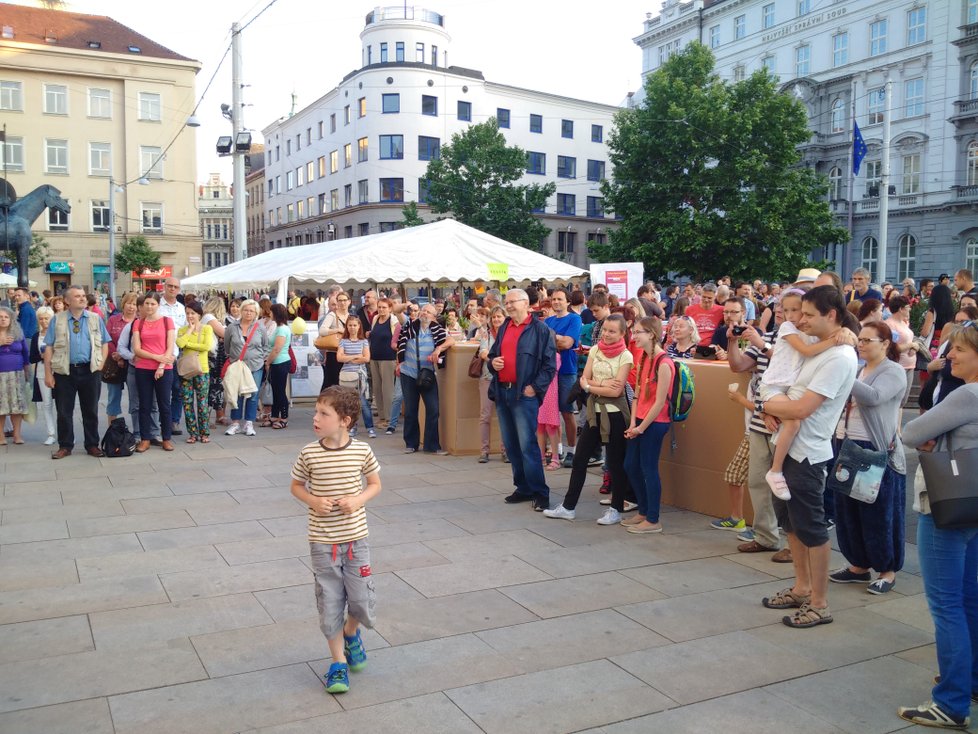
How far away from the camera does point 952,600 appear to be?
12.2 feet

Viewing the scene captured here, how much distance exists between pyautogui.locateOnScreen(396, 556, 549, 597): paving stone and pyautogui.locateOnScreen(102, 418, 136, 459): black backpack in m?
5.49

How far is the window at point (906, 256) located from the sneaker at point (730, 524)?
43.0 m

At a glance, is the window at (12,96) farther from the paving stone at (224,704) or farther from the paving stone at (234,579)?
the paving stone at (224,704)

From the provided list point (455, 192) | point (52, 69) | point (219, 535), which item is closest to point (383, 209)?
point (455, 192)

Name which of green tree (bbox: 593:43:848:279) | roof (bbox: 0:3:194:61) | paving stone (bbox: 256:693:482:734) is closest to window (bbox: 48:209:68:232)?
roof (bbox: 0:3:194:61)

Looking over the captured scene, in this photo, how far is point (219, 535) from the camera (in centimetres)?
664

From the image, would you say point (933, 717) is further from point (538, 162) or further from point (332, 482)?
point (538, 162)

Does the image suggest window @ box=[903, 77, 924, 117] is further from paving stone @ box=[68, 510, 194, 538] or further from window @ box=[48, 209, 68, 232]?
window @ box=[48, 209, 68, 232]

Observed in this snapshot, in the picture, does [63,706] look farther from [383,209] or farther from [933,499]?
[383,209]

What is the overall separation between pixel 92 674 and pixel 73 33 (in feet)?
205

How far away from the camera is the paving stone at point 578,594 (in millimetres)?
5145

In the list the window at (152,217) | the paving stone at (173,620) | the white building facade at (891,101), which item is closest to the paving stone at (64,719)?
the paving stone at (173,620)

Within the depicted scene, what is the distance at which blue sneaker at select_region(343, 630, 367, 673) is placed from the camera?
4.18m

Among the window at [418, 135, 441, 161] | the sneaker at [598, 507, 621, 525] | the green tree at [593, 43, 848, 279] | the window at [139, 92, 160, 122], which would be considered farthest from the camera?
the window at [418, 135, 441, 161]
